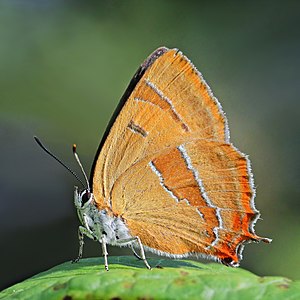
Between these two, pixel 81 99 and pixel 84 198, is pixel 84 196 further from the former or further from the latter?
Result: pixel 81 99

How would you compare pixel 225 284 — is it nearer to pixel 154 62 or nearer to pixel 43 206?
pixel 154 62

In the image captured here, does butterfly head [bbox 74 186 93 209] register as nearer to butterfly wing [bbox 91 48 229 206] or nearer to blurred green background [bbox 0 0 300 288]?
butterfly wing [bbox 91 48 229 206]

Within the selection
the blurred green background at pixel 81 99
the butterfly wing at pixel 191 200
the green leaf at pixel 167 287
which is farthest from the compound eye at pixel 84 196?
the blurred green background at pixel 81 99

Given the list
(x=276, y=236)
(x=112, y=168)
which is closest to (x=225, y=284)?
(x=112, y=168)

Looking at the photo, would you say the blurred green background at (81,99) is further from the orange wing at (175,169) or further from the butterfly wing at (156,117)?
the butterfly wing at (156,117)

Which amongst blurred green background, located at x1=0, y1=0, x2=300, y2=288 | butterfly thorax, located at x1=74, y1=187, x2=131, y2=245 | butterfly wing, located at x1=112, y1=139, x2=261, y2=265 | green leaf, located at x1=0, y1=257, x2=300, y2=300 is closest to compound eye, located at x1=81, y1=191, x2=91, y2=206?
butterfly thorax, located at x1=74, y1=187, x2=131, y2=245

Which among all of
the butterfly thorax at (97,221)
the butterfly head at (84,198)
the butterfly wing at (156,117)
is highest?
the butterfly wing at (156,117)

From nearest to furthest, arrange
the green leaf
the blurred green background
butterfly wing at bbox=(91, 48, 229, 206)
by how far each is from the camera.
→ the green leaf < butterfly wing at bbox=(91, 48, 229, 206) < the blurred green background
